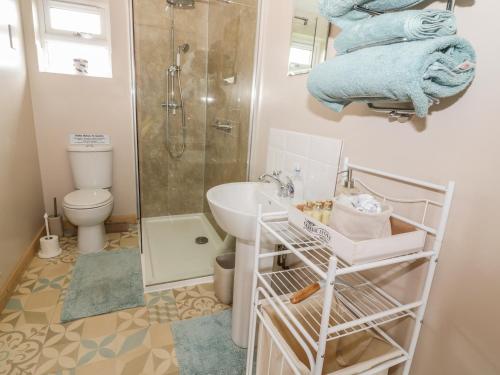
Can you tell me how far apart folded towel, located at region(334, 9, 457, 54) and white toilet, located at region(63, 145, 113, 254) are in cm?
221

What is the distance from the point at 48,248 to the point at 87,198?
0.50m

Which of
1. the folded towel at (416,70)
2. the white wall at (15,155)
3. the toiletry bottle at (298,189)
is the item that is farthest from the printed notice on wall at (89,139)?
the folded towel at (416,70)

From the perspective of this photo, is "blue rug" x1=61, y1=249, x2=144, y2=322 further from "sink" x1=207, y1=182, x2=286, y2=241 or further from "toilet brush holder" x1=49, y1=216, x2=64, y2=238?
"sink" x1=207, y1=182, x2=286, y2=241

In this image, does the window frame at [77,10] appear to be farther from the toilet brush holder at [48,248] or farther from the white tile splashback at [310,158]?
the white tile splashback at [310,158]

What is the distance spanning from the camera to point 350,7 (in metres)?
0.85

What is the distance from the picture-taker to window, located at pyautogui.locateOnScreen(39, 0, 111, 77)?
7.85 ft

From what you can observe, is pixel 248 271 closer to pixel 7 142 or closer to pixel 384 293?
pixel 384 293

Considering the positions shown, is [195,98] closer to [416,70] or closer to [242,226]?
[242,226]

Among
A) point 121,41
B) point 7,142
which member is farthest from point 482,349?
point 121,41

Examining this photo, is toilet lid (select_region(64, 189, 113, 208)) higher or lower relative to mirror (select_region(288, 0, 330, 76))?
lower

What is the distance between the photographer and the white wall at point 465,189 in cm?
72

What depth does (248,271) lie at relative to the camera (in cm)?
147

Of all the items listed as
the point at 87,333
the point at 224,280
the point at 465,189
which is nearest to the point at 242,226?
the point at 224,280

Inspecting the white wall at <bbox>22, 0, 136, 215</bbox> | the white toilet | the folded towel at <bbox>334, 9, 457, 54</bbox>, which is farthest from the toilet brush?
the folded towel at <bbox>334, 9, 457, 54</bbox>
